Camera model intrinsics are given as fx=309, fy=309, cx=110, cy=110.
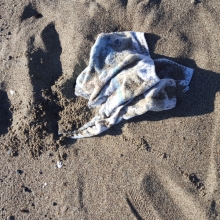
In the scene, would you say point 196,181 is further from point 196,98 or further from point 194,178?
point 196,98

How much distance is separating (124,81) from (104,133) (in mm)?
666

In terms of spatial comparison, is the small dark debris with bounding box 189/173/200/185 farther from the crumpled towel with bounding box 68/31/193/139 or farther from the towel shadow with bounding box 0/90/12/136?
Answer: the towel shadow with bounding box 0/90/12/136

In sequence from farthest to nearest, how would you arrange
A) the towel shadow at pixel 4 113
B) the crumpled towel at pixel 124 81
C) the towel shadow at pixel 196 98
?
the towel shadow at pixel 4 113, the towel shadow at pixel 196 98, the crumpled towel at pixel 124 81

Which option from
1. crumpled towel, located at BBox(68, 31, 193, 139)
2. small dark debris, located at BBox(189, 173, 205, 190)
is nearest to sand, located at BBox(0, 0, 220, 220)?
small dark debris, located at BBox(189, 173, 205, 190)

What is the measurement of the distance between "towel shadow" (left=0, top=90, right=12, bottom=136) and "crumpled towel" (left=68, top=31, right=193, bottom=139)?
849 millimetres

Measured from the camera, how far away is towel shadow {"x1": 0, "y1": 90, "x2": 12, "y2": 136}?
3715mm

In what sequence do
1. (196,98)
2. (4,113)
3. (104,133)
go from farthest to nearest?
(4,113), (104,133), (196,98)

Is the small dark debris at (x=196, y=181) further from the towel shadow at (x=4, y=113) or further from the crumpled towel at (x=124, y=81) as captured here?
the towel shadow at (x=4, y=113)

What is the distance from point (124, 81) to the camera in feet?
10.2

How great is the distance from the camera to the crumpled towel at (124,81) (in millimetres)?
3107

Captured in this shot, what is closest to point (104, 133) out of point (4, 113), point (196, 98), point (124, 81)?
point (124, 81)

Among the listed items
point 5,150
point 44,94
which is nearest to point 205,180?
point 44,94

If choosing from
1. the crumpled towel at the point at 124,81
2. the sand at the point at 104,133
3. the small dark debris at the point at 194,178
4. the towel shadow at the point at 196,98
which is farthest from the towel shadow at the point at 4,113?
the small dark debris at the point at 194,178

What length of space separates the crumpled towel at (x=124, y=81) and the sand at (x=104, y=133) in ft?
0.39
